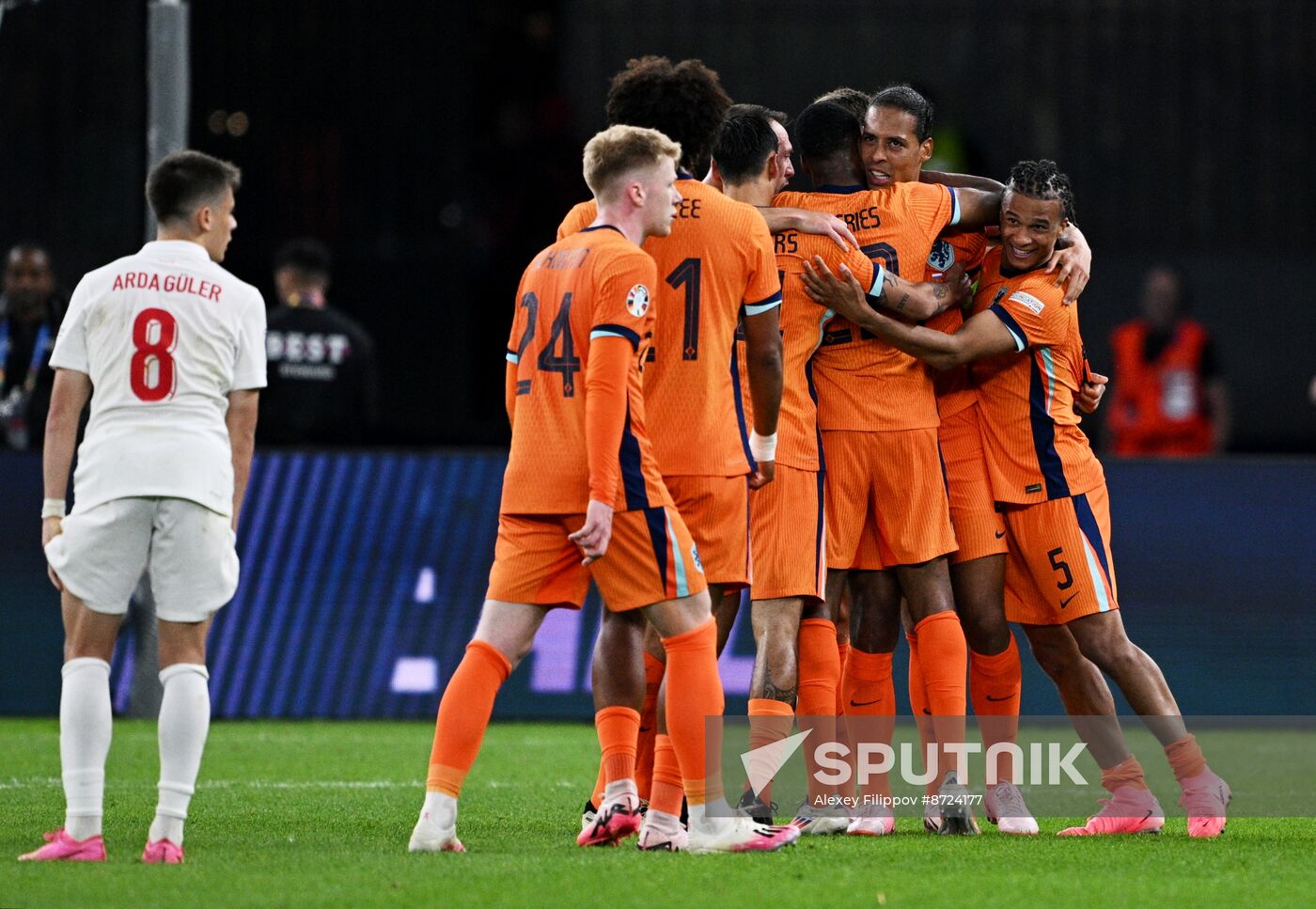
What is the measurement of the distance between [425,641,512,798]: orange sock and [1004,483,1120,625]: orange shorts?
2.02 metres

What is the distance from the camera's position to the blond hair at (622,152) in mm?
5707

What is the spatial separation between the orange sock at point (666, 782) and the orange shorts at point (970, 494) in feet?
4.71

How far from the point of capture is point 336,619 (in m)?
10.5

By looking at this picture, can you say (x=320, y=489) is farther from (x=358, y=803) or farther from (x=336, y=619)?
(x=358, y=803)

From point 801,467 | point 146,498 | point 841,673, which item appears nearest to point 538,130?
point 841,673

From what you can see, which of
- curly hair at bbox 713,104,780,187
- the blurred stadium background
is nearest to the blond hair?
curly hair at bbox 713,104,780,187

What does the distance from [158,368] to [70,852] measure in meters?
1.34

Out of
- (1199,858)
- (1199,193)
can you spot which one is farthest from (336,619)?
(1199,193)

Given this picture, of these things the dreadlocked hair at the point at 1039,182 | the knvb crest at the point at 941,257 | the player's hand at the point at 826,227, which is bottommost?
the knvb crest at the point at 941,257

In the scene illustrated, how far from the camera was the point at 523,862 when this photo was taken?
5.49 m

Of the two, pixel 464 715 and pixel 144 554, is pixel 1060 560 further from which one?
pixel 144 554

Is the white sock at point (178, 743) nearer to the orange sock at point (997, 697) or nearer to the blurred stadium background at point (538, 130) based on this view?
the orange sock at point (997, 697)

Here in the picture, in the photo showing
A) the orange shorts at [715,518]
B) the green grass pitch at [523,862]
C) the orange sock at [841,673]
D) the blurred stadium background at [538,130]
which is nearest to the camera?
the green grass pitch at [523,862]

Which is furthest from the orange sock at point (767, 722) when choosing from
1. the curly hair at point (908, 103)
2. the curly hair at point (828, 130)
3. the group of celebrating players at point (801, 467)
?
the curly hair at point (908, 103)
